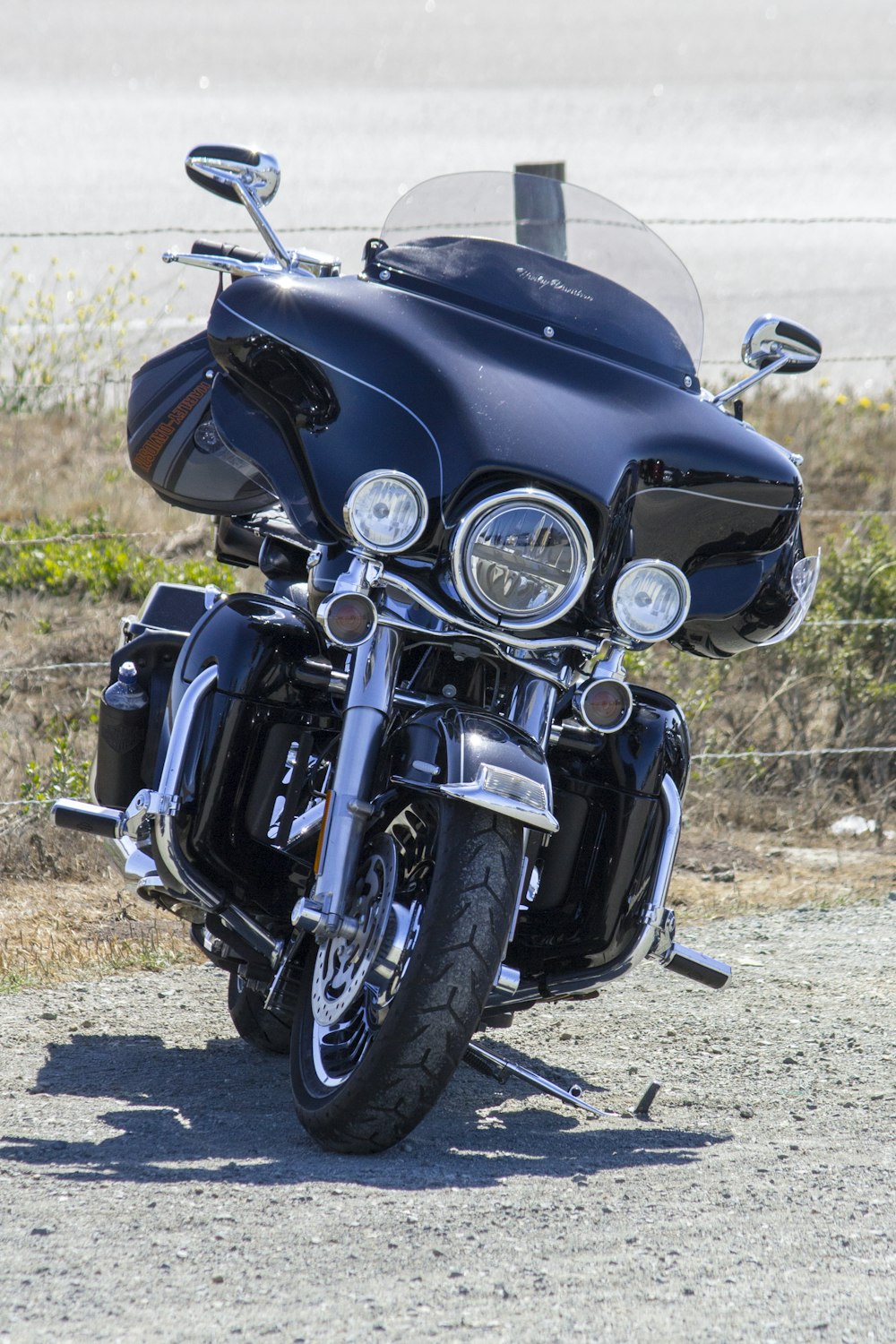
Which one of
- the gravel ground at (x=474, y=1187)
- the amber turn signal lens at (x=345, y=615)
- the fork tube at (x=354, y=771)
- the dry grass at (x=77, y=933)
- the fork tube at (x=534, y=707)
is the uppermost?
A: the amber turn signal lens at (x=345, y=615)

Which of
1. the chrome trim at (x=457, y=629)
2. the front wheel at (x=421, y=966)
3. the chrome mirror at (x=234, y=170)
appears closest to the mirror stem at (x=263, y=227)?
the chrome mirror at (x=234, y=170)

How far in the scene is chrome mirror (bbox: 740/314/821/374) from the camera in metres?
4.07

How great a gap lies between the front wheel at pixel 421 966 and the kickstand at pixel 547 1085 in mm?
449

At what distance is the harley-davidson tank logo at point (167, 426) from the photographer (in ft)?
14.4

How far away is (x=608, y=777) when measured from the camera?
3.67 metres

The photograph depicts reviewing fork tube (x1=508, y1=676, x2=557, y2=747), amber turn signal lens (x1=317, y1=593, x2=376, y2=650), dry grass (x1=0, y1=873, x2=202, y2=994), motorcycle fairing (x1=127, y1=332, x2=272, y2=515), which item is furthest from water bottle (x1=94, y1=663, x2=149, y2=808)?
fork tube (x1=508, y1=676, x2=557, y2=747)

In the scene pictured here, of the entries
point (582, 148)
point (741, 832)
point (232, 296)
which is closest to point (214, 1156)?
point (232, 296)

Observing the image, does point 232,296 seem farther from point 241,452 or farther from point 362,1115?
point 362,1115

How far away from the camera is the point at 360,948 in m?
3.31

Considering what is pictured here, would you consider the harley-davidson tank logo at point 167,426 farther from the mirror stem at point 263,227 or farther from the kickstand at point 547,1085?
the kickstand at point 547,1085

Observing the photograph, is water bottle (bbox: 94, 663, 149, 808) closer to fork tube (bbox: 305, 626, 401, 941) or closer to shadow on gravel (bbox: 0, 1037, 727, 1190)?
shadow on gravel (bbox: 0, 1037, 727, 1190)

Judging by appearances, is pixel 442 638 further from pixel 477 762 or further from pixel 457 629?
pixel 477 762

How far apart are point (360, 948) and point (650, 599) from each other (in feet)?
3.00

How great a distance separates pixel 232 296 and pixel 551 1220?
6.76 ft
